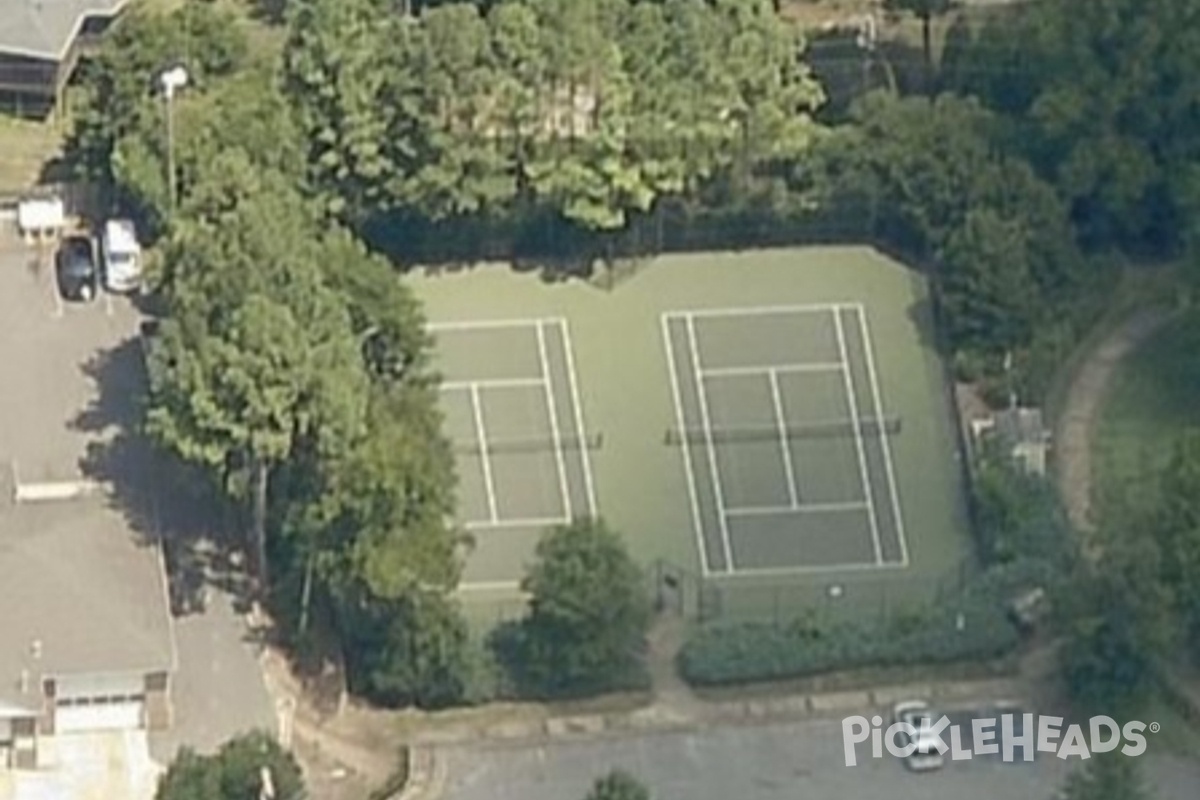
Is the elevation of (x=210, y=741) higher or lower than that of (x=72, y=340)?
lower

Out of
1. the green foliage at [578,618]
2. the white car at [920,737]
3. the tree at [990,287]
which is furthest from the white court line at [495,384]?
the white car at [920,737]

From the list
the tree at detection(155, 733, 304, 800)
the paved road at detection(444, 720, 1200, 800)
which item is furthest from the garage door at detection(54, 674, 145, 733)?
the paved road at detection(444, 720, 1200, 800)

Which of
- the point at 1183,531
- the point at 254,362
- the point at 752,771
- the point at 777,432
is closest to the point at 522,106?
the point at 777,432

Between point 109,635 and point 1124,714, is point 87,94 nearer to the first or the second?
point 109,635

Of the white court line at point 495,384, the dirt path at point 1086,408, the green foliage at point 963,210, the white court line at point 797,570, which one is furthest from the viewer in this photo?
the green foliage at point 963,210

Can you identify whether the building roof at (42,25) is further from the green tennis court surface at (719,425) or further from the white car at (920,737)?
the white car at (920,737)

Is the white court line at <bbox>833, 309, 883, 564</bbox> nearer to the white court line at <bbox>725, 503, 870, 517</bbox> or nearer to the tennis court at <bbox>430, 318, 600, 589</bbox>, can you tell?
the white court line at <bbox>725, 503, 870, 517</bbox>

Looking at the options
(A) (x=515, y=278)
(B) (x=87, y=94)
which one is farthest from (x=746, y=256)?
(B) (x=87, y=94)
